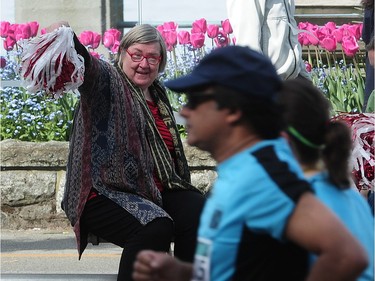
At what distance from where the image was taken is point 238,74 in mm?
2654

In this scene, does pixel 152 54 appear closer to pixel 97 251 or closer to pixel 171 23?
pixel 97 251

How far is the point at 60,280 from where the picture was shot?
565cm

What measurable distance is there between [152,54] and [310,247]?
294 cm

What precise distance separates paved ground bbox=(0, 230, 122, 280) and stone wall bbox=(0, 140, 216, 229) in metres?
0.09

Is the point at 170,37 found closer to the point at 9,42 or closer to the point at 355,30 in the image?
the point at 9,42

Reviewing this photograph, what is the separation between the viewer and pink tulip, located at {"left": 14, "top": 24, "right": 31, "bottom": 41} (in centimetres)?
924

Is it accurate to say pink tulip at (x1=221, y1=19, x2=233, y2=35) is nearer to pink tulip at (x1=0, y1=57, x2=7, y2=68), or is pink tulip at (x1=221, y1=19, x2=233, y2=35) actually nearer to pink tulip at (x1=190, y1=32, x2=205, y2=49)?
pink tulip at (x1=190, y1=32, x2=205, y2=49)

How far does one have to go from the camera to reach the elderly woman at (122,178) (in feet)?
16.1

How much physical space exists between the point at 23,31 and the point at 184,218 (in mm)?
4571

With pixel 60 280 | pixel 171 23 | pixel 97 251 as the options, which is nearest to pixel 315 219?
pixel 60 280

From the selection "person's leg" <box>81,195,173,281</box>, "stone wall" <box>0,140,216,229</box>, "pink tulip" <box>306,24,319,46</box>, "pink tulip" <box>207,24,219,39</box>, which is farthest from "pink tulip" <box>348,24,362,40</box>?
"person's leg" <box>81,195,173,281</box>

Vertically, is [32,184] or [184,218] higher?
[184,218]

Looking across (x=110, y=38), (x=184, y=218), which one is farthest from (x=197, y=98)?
→ (x=110, y=38)

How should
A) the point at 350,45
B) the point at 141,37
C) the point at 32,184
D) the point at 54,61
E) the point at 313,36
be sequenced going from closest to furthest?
the point at 54,61, the point at 141,37, the point at 32,184, the point at 350,45, the point at 313,36
